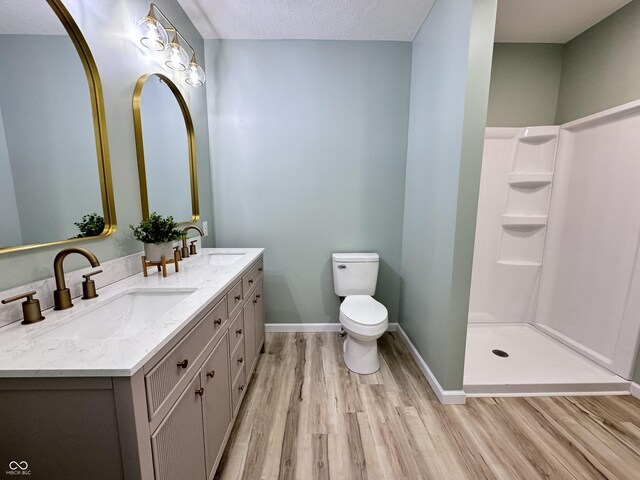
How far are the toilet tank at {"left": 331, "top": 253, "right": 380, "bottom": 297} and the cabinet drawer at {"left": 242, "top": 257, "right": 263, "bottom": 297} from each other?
666mm

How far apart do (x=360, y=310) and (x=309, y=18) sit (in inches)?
87.2

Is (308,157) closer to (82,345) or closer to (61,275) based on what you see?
(61,275)

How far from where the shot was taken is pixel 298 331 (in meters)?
2.49

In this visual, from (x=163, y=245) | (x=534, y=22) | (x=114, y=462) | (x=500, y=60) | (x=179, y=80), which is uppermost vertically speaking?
(x=534, y=22)

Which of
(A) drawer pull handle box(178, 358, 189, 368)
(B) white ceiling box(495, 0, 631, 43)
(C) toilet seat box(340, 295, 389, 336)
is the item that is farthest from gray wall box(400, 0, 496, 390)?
(A) drawer pull handle box(178, 358, 189, 368)

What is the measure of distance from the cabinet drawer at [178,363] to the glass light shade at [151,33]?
1452mm

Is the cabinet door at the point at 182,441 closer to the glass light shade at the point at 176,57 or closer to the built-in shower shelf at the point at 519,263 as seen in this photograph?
the glass light shade at the point at 176,57

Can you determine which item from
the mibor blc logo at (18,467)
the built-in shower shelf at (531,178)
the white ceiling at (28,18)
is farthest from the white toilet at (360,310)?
the white ceiling at (28,18)

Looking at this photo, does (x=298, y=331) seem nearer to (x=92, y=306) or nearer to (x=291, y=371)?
(x=291, y=371)

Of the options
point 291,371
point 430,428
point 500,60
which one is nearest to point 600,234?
point 500,60

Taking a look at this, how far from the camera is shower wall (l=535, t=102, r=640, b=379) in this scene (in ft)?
5.58

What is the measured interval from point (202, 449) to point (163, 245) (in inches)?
36.5

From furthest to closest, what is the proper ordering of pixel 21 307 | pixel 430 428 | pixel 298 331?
pixel 298 331
pixel 430 428
pixel 21 307

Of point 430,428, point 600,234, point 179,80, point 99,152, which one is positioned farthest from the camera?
point 600,234
